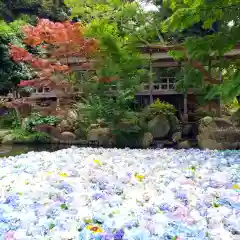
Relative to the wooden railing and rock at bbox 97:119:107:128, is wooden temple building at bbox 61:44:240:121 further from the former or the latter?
rock at bbox 97:119:107:128

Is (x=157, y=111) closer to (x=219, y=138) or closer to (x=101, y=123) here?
(x=101, y=123)

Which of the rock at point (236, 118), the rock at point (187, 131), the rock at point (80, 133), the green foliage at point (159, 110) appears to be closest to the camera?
the rock at point (236, 118)

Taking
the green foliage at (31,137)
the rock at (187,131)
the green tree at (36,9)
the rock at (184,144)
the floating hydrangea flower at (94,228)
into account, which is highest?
the green tree at (36,9)

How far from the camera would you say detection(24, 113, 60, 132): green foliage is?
11.4 meters

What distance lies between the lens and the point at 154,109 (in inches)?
408

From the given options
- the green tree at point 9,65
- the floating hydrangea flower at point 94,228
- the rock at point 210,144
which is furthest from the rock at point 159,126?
the floating hydrangea flower at point 94,228

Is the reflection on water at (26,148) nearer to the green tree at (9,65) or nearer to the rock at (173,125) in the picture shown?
the green tree at (9,65)

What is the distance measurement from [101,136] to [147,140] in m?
1.42

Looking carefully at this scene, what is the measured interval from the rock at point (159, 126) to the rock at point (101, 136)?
1304 mm

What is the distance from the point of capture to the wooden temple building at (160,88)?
437 inches

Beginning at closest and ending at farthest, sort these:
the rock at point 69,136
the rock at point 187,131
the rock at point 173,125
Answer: the rock at point 173,125 → the rock at point 187,131 → the rock at point 69,136

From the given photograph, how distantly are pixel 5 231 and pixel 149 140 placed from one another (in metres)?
7.84

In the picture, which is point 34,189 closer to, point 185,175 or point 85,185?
point 85,185

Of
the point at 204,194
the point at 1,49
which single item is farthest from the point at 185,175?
the point at 1,49
